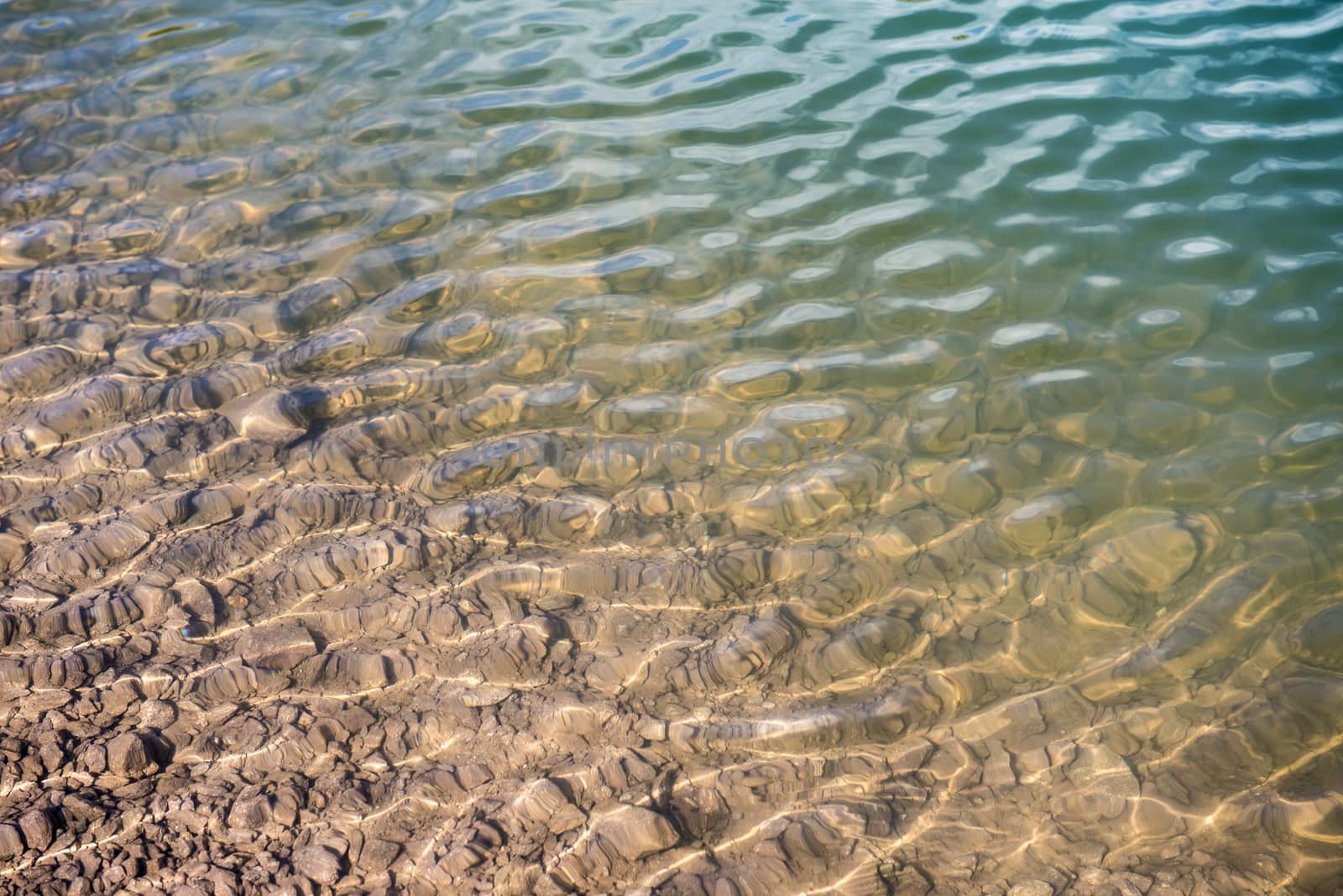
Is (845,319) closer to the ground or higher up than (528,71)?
closer to the ground

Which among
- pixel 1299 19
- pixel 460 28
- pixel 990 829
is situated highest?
pixel 460 28

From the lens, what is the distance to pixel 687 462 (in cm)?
305

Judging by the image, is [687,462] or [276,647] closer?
[276,647]

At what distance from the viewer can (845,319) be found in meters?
3.48

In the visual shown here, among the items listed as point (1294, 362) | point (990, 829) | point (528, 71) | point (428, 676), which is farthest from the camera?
point (528, 71)

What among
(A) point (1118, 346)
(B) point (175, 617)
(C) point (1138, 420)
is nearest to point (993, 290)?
(A) point (1118, 346)

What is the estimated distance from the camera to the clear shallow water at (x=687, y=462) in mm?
2139

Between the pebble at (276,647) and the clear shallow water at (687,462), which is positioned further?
the pebble at (276,647)

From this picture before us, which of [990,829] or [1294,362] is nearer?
[990,829]

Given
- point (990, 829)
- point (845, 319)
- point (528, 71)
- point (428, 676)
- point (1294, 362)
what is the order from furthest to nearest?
point (528, 71) → point (845, 319) → point (1294, 362) → point (428, 676) → point (990, 829)

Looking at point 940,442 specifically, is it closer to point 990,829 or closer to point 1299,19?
point 990,829

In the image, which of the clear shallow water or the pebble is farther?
the pebble

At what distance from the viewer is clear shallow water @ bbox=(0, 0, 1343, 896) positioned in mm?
2139

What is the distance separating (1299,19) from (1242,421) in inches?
125
